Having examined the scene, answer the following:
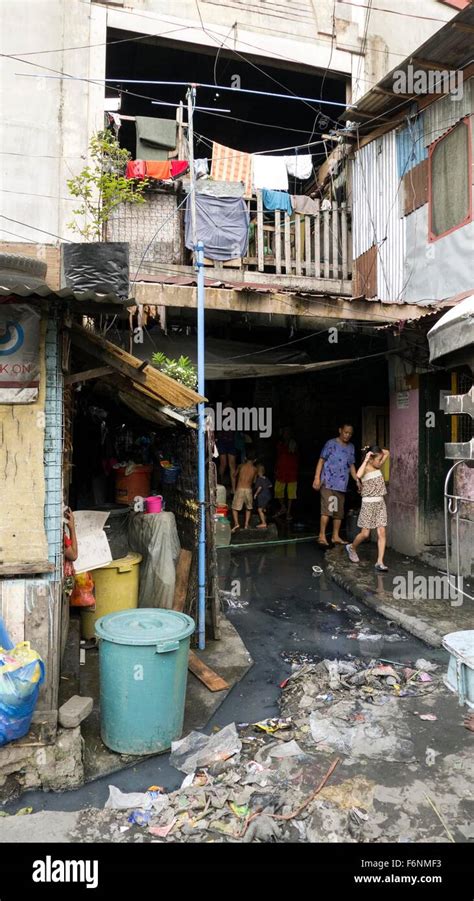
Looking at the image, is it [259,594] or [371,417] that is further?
[371,417]

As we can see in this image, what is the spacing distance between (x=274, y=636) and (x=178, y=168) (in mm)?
8718

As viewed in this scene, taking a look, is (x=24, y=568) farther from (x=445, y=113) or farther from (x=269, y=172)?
(x=269, y=172)

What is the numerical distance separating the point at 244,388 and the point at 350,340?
3.56 metres

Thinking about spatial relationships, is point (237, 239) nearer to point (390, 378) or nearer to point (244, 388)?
point (390, 378)

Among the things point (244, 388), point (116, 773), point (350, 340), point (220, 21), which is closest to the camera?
point (116, 773)

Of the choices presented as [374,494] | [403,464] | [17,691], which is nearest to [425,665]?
[374,494]

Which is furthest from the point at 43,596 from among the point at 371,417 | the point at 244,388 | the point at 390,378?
the point at 244,388

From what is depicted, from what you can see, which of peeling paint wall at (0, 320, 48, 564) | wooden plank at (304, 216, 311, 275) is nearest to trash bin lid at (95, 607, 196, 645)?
peeling paint wall at (0, 320, 48, 564)

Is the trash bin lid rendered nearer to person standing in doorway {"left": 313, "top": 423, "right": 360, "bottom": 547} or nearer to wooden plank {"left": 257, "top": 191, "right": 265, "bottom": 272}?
person standing in doorway {"left": 313, "top": 423, "right": 360, "bottom": 547}

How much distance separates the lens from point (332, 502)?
10.7 metres

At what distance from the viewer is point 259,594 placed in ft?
27.3

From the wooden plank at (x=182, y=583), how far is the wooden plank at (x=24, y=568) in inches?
97.2

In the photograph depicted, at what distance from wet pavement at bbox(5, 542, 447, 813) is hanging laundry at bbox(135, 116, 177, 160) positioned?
7846 mm
